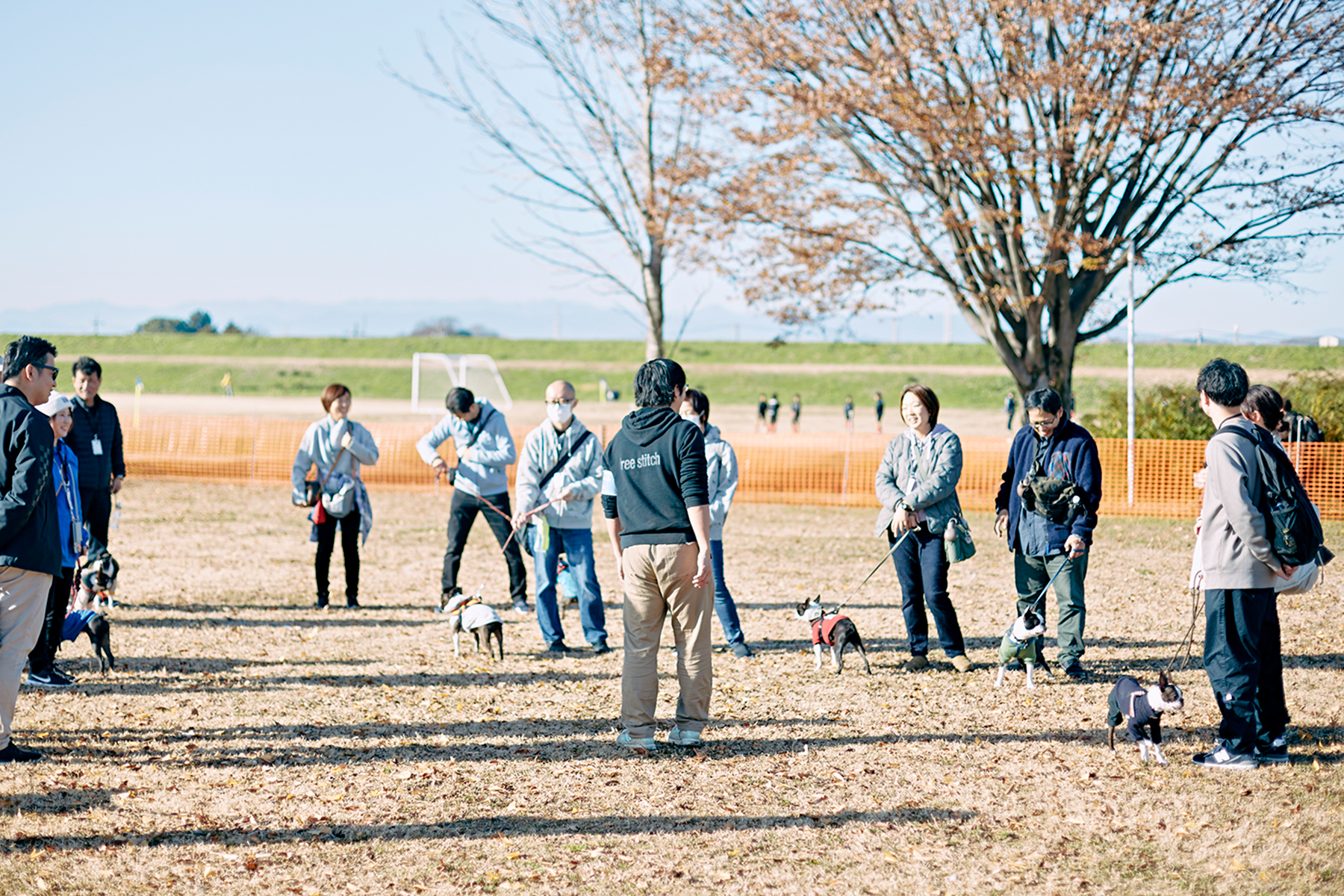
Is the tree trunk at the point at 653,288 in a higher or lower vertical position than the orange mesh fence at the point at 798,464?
higher

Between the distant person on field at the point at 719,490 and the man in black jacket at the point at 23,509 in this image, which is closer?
the man in black jacket at the point at 23,509

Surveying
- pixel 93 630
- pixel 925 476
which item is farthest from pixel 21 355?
pixel 925 476

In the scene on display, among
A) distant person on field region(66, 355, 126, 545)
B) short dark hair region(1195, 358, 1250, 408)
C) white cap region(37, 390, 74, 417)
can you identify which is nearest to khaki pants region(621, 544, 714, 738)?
short dark hair region(1195, 358, 1250, 408)

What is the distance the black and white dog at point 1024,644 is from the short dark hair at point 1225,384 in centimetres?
178

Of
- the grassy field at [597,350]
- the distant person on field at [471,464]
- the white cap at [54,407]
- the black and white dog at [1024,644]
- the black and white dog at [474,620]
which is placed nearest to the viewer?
the white cap at [54,407]

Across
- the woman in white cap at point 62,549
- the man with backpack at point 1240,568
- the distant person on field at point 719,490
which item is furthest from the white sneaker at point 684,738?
the woman in white cap at point 62,549

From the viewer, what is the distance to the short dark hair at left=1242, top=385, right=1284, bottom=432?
482 centimetres

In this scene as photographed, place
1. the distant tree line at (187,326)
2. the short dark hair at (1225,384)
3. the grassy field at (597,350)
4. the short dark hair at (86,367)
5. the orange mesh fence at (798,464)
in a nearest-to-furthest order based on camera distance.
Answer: the short dark hair at (1225,384)
the short dark hair at (86,367)
the orange mesh fence at (798,464)
the grassy field at (597,350)
the distant tree line at (187,326)

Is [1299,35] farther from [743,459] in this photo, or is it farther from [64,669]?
[64,669]

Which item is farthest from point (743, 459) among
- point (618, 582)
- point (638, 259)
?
point (618, 582)

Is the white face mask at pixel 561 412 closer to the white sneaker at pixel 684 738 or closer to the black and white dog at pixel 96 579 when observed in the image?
the white sneaker at pixel 684 738

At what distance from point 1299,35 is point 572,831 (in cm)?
1532

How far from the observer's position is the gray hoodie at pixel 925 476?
635 centimetres

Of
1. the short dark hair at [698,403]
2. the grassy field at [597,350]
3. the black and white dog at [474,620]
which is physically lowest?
the black and white dog at [474,620]
